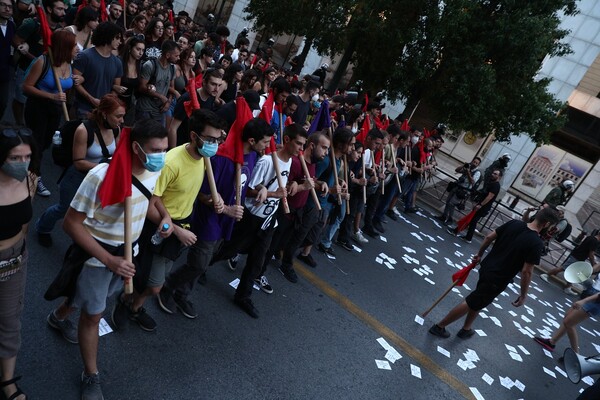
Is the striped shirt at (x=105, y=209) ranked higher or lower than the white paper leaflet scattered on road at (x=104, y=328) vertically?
higher

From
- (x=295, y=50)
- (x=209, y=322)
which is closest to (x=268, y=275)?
(x=209, y=322)

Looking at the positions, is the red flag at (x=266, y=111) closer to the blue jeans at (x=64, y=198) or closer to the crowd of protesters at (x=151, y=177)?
the crowd of protesters at (x=151, y=177)

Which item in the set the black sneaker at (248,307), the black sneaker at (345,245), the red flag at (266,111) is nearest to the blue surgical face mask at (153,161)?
the red flag at (266,111)

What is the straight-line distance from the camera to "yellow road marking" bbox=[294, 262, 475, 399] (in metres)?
4.51

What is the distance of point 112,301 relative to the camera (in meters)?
3.56

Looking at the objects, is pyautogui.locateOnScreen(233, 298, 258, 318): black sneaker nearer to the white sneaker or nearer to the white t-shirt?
the white t-shirt

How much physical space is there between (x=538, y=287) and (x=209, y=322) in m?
8.62

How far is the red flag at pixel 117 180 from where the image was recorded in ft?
7.28

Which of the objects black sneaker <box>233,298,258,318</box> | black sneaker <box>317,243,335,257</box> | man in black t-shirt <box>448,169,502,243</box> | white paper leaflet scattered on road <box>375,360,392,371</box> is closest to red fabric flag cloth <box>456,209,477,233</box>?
man in black t-shirt <box>448,169,502,243</box>

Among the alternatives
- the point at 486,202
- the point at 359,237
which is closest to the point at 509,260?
the point at 359,237

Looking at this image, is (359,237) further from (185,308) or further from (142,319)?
(142,319)

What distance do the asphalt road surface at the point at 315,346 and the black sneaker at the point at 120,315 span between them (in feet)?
0.24

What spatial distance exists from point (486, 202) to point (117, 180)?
915cm

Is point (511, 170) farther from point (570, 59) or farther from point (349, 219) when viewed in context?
point (349, 219)
